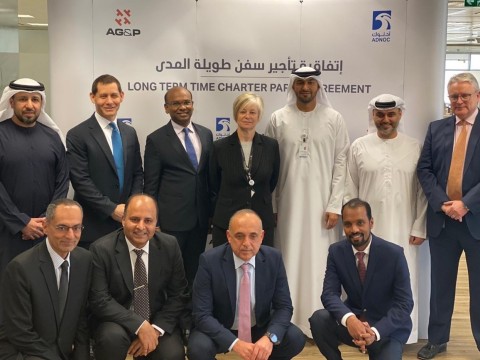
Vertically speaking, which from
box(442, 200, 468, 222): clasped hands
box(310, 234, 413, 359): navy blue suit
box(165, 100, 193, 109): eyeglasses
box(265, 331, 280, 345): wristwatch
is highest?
box(165, 100, 193, 109): eyeglasses

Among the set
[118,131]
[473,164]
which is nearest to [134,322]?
[118,131]

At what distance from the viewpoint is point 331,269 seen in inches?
136

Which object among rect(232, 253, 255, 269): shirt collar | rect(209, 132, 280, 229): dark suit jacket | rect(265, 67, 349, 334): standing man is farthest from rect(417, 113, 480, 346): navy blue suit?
rect(232, 253, 255, 269): shirt collar

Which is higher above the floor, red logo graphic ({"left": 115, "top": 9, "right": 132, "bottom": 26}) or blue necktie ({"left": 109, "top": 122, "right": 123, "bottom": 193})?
red logo graphic ({"left": 115, "top": 9, "right": 132, "bottom": 26})

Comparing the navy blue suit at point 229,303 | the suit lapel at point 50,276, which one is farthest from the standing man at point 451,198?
the suit lapel at point 50,276

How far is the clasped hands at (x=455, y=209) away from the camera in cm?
381

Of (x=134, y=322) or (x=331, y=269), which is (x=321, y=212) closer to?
(x=331, y=269)

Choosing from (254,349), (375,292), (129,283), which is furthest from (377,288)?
(129,283)

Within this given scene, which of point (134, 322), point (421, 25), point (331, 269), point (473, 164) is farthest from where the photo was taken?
point (421, 25)

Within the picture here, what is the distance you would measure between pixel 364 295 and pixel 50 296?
5.54 ft

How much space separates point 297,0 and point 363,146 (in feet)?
4.01

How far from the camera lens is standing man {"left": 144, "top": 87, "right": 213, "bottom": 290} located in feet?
13.1

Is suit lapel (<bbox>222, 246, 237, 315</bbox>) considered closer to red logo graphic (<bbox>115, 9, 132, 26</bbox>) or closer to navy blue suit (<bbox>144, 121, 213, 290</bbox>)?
navy blue suit (<bbox>144, 121, 213, 290</bbox>)

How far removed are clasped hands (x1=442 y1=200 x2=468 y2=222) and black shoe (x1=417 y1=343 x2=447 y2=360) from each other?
37.1 inches
